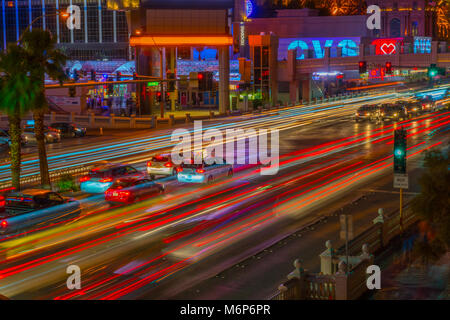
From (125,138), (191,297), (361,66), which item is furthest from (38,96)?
(361,66)

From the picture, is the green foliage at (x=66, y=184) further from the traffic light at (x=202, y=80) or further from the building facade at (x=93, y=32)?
the building facade at (x=93, y=32)

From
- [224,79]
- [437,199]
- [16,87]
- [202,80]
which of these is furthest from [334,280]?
[224,79]

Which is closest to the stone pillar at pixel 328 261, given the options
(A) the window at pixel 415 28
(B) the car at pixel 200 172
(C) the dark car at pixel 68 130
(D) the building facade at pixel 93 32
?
(B) the car at pixel 200 172

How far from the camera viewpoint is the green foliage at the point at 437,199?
47.5 ft

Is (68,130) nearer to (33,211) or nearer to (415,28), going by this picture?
(33,211)

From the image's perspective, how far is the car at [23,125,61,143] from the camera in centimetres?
5206

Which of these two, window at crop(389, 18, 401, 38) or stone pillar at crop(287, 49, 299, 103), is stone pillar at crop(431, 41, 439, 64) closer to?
stone pillar at crop(287, 49, 299, 103)

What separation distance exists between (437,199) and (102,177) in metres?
19.0

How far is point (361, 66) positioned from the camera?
51.8 metres

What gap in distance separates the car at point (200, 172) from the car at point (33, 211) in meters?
8.54

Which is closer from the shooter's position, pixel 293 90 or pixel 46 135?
pixel 46 135

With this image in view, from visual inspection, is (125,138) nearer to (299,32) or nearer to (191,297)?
(191,297)

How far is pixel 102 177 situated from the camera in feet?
101

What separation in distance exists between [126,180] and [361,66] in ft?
94.9
